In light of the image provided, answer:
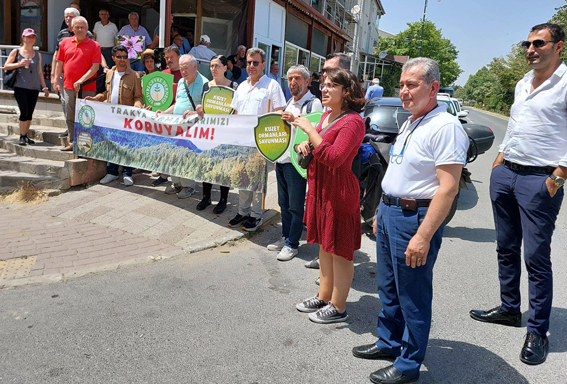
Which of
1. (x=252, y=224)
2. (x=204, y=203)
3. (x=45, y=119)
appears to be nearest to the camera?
(x=252, y=224)

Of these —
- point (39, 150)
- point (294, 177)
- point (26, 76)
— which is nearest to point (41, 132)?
A: point (39, 150)

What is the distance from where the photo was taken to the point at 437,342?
3.36 m

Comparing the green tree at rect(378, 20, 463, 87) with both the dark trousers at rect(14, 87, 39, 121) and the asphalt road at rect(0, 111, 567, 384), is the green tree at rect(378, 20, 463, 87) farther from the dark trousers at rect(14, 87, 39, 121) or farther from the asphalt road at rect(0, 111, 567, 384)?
the asphalt road at rect(0, 111, 567, 384)

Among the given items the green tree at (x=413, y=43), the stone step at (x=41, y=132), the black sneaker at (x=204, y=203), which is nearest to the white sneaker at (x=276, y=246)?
the black sneaker at (x=204, y=203)

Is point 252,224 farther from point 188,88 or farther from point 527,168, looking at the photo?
point 527,168

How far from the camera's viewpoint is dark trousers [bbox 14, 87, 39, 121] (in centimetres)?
756

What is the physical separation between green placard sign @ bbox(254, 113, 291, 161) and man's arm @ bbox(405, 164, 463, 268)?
8.52ft

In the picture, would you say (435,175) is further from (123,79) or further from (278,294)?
(123,79)

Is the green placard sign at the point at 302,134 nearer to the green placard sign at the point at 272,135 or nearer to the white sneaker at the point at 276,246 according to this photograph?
the green placard sign at the point at 272,135

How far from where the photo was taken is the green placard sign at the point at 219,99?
18.9ft

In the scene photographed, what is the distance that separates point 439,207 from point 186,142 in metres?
4.33

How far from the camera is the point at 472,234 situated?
6.21 meters

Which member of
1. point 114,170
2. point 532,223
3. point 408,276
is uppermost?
point 532,223

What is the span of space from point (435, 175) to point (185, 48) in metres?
10.4
